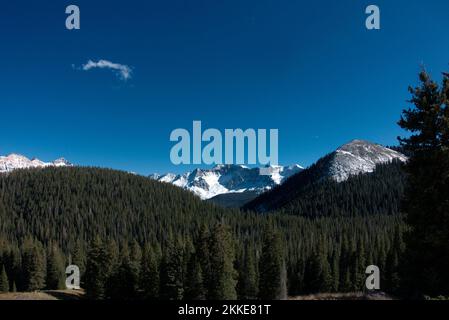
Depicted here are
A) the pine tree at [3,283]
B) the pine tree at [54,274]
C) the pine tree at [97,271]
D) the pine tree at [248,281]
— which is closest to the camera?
the pine tree at [97,271]

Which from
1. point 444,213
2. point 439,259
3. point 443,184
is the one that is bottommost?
point 439,259

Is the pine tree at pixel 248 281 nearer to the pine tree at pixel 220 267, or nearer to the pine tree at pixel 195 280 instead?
the pine tree at pixel 220 267

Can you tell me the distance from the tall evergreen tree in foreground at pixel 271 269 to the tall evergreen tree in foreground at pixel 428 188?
49.6 m

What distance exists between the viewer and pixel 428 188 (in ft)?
78.3

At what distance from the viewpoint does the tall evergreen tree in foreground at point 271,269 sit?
74.9 m

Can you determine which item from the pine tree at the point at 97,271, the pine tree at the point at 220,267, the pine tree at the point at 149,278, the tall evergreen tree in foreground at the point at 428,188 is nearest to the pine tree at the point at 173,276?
the pine tree at the point at 149,278

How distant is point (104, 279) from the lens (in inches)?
3140

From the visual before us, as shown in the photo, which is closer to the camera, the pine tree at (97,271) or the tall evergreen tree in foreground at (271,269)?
the tall evergreen tree in foreground at (271,269)

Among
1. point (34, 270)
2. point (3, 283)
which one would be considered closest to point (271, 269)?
point (34, 270)
